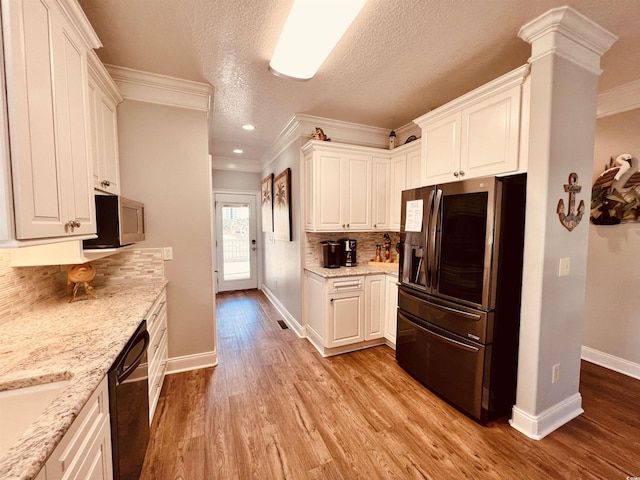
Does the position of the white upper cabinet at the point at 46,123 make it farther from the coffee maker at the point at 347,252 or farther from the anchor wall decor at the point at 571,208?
the anchor wall decor at the point at 571,208

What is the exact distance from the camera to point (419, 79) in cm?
233

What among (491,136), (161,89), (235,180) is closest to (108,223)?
(161,89)

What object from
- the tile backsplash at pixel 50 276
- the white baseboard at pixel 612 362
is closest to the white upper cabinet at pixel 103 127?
the tile backsplash at pixel 50 276

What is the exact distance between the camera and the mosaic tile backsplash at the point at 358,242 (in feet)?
11.0

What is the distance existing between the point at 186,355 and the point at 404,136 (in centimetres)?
358

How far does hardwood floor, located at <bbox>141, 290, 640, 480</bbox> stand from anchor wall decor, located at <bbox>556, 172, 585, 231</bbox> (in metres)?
1.44

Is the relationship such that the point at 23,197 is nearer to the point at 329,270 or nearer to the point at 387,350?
the point at 329,270

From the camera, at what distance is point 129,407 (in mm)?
1294

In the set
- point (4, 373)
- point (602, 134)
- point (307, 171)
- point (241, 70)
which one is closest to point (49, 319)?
point (4, 373)

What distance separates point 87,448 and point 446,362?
7.16 ft

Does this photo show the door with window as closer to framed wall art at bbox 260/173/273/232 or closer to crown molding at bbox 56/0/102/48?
framed wall art at bbox 260/173/273/232

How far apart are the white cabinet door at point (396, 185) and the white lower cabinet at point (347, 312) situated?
0.73m

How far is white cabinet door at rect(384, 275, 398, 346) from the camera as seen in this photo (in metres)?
2.89

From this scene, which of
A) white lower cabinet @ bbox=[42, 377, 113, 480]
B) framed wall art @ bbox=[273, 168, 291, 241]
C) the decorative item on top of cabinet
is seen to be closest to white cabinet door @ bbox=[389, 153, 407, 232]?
framed wall art @ bbox=[273, 168, 291, 241]
